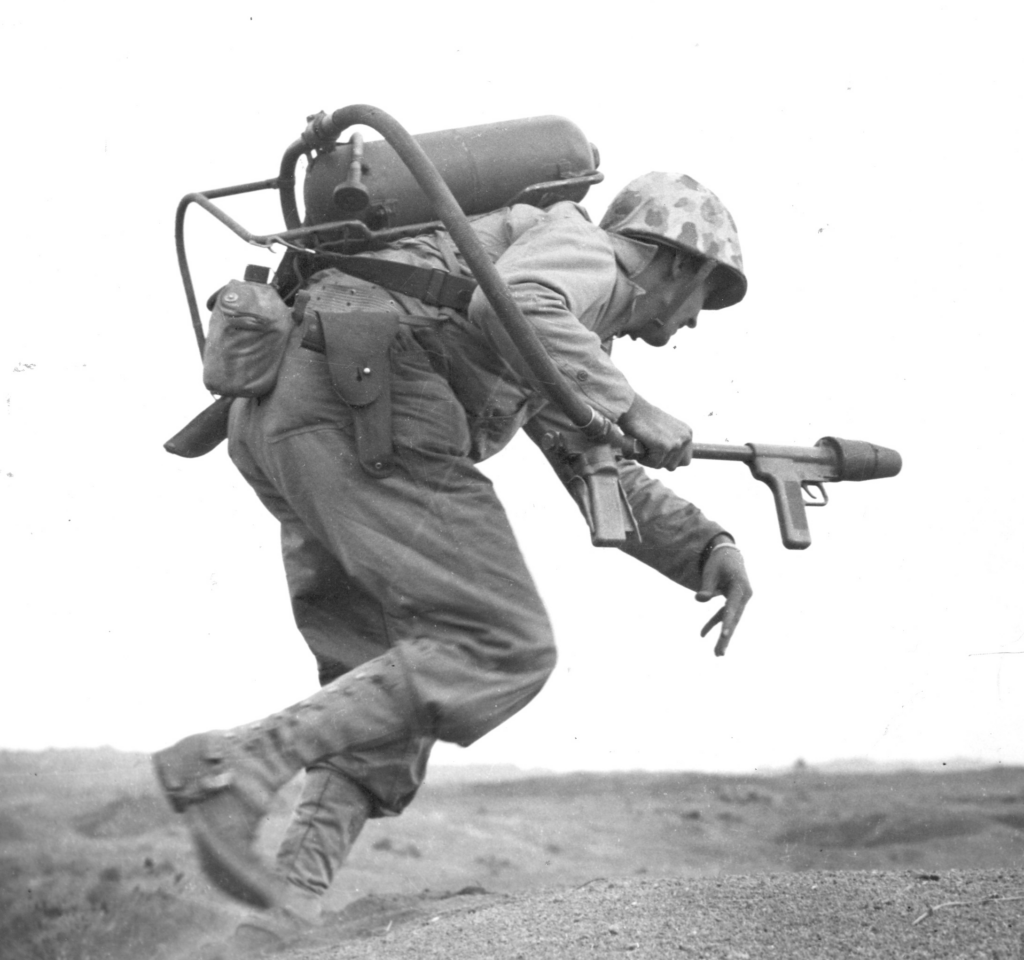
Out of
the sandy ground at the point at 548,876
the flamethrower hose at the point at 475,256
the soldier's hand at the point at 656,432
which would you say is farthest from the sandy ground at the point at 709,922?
the flamethrower hose at the point at 475,256

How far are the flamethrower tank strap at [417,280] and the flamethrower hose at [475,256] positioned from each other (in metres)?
0.19

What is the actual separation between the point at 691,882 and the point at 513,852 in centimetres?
52

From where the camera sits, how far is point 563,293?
2588mm

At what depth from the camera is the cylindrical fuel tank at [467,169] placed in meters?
2.66

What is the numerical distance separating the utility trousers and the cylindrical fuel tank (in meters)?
0.24

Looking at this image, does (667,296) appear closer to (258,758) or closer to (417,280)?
(417,280)

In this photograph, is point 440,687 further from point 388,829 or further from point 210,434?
point 388,829

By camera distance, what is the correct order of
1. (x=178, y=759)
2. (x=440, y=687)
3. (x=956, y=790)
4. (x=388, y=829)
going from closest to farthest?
(x=178, y=759), (x=440, y=687), (x=388, y=829), (x=956, y=790)

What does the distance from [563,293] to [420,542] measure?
0.53 metres

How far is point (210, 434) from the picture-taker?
9.41 ft

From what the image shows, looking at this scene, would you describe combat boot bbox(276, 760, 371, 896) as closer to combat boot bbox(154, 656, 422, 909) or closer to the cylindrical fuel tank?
combat boot bbox(154, 656, 422, 909)

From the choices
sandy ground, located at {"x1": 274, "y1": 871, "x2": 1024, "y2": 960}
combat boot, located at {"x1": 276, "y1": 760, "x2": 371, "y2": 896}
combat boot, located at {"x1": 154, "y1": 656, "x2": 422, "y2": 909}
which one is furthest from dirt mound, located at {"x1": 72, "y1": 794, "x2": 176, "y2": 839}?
combat boot, located at {"x1": 154, "y1": 656, "x2": 422, "y2": 909}

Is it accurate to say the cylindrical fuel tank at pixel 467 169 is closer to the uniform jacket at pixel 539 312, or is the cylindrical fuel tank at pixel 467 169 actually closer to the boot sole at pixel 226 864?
the uniform jacket at pixel 539 312

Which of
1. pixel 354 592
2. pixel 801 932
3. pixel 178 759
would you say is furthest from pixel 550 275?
pixel 801 932
